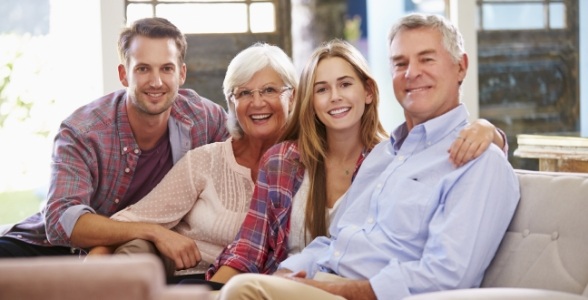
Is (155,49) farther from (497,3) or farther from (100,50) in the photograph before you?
Result: (497,3)

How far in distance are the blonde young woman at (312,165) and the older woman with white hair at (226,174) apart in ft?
0.53

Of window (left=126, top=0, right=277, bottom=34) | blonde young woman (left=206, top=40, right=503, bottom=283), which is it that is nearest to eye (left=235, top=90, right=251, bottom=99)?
blonde young woman (left=206, top=40, right=503, bottom=283)

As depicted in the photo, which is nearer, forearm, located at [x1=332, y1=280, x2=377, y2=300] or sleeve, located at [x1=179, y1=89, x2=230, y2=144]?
forearm, located at [x1=332, y1=280, x2=377, y2=300]

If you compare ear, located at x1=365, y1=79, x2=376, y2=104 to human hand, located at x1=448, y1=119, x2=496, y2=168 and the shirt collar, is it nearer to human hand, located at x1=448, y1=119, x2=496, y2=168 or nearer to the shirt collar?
the shirt collar

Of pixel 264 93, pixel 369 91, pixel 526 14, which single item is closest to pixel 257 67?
pixel 264 93

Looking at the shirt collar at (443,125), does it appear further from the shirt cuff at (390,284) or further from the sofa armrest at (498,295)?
the sofa armrest at (498,295)

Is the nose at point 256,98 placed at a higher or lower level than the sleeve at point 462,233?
higher

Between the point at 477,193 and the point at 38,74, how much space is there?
10.1 feet

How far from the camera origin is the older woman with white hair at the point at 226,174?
327 centimetres

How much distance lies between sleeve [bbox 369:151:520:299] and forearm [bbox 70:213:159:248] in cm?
97

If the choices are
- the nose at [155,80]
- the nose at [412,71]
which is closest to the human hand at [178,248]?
the nose at [155,80]

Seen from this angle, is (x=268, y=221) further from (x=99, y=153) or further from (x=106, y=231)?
(x=99, y=153)

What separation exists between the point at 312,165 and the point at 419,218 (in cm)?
59

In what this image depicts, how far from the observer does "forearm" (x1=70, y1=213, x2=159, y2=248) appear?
3191 mm
